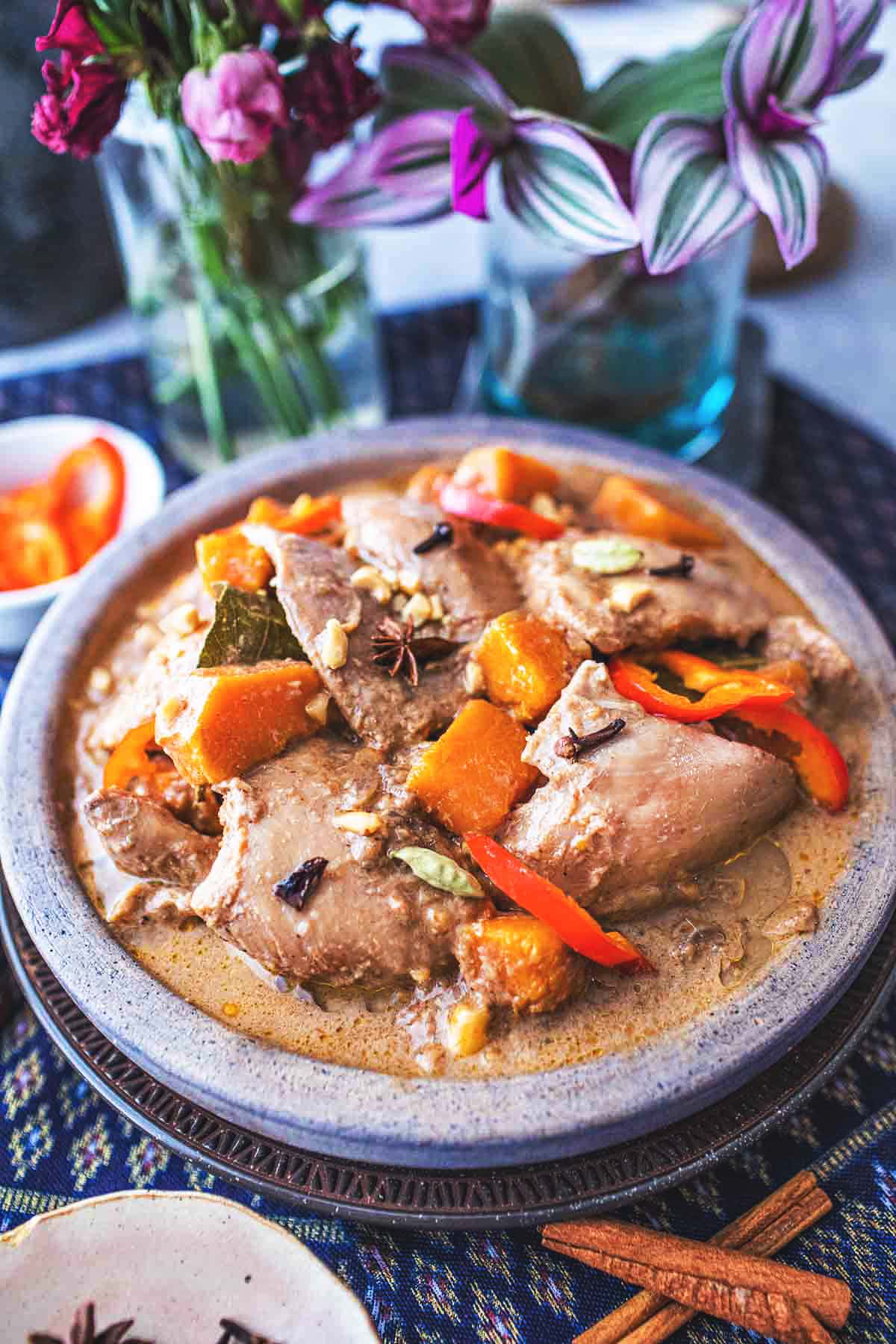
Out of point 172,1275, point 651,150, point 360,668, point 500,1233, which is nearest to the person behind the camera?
point 172,1275

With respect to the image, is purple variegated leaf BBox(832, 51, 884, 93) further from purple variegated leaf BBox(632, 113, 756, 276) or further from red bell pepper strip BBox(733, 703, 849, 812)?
red bell pepper strip BBox(733, 703, 849, 812)

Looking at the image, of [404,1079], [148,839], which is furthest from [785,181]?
[404,1079]

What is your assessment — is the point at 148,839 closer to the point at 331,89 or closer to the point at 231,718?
the point at 231,718

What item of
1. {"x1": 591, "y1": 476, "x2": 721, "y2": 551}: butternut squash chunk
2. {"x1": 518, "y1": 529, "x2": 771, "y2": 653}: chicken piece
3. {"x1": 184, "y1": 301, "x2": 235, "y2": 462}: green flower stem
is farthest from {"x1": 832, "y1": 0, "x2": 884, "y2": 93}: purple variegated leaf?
{"x1": 184, "y1": 301, "x2": 235, "y2": 462}: green flower stem

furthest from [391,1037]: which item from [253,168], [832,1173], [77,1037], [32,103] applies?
[32,103]

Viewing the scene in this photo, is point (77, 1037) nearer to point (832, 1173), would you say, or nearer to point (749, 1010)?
point (749, 1010)

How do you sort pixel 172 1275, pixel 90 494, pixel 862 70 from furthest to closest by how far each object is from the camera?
pixel 90 494
pixel 862 70
pixel 172 1275
